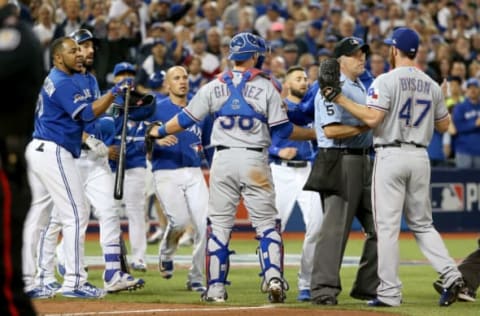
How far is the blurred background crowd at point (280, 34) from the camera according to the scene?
19.5 meters

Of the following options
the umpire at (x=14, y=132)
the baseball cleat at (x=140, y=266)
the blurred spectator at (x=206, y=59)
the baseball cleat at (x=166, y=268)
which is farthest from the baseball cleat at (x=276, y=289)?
the blurred spectator at (x=206, y=59)

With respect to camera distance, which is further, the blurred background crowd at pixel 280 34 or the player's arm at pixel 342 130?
the blurred background crowd at pixel 280 34

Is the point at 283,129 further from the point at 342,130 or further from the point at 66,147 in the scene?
the point at 66,147

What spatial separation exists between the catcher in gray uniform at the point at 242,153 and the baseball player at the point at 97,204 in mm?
1196

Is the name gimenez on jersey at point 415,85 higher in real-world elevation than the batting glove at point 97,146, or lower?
higher

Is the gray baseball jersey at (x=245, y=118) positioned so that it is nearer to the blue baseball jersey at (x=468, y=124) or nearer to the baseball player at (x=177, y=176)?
the baseball player at (x=177, y=176)

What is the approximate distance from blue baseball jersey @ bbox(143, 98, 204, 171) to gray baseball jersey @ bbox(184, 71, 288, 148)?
2210 millimetres

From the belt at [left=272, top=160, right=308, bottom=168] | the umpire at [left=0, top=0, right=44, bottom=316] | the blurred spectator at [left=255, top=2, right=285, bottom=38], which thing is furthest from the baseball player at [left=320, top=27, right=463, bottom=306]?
the blurred spectator at [left=255, top=2, right=285, bottom=38]

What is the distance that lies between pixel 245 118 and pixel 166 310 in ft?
6.40

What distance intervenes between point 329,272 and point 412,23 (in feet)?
49.6

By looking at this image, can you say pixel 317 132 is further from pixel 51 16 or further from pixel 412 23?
pixel 412 23

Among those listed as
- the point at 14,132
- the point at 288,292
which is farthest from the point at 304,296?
the point at 14,132

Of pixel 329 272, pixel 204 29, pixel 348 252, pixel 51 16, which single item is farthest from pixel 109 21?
pixel 329 272

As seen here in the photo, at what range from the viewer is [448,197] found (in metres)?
21.0
